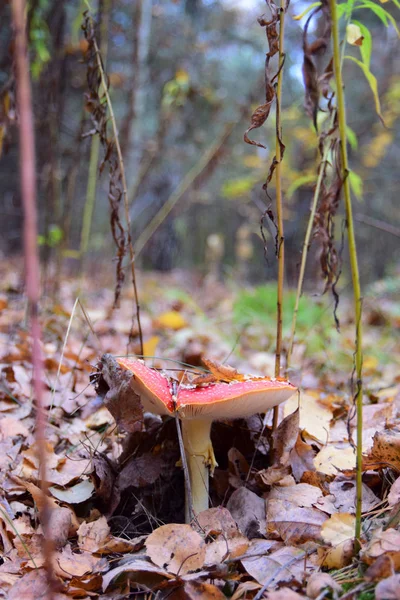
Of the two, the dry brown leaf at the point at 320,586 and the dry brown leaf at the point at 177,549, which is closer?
the dry brown leaf at the point at 320,586

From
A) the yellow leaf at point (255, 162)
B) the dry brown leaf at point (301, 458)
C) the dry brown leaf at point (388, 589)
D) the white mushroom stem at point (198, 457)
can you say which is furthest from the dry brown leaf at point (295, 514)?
the yellow leaf at point (255, 162)

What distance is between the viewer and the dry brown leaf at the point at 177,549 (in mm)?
1154

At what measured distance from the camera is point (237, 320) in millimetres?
4719

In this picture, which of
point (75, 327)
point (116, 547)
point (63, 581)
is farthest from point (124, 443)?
point (75, 327)

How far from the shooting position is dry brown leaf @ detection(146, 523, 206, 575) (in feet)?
3.79

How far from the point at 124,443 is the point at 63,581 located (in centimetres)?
49

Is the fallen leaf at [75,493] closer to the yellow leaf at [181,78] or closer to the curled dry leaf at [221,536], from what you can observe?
the curled dry leaf at [221,536]

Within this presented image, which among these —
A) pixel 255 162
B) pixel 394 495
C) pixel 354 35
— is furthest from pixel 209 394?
pixel 255 162

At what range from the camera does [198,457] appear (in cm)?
149

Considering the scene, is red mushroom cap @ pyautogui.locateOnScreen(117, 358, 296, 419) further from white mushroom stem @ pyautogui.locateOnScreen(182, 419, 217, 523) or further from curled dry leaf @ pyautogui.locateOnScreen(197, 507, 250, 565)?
curled dry leaf @ pyautogui.locateOnScreen(197, 507, 250, 565)

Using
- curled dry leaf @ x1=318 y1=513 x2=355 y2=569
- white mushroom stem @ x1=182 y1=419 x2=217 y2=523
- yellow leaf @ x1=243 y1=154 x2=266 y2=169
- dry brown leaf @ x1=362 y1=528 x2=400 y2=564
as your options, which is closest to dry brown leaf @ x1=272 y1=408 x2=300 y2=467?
white mushroom stem @ x1=182 y1=419 x2=217 y2=523

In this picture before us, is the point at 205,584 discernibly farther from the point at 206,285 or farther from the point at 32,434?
the point at 206,285

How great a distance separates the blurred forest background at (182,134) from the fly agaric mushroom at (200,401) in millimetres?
1125

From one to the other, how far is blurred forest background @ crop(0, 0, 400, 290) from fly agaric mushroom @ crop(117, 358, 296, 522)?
1125 millimetres
